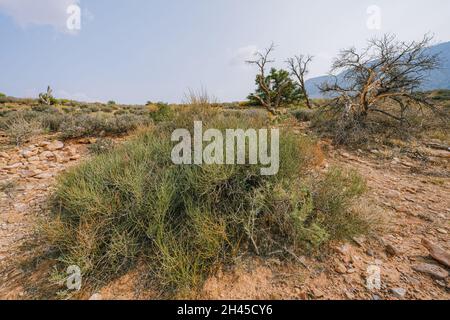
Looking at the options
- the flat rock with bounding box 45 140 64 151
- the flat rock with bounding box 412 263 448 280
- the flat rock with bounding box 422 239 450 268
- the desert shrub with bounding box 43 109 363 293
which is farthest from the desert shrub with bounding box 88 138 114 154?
the flat rock with bounding box 422 239 450 268

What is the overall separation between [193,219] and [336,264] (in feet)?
4.07

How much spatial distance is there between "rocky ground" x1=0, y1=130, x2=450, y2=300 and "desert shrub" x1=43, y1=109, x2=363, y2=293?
0.14 metres

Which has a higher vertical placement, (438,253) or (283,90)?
(283,90)

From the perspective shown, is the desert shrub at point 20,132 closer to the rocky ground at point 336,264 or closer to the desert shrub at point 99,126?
the desert shrub at point 99,126

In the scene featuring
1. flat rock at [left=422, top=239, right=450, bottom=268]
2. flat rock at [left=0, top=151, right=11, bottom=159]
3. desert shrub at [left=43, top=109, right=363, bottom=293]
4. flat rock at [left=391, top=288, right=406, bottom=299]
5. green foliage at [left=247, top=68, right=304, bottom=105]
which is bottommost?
flat rock at [left=391, top=288, right=406, bottom=299]

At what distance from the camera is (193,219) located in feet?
5.60

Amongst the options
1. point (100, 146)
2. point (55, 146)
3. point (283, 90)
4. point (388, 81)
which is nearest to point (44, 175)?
point (100, 146)

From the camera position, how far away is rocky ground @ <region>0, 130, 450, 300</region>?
4.71 ft

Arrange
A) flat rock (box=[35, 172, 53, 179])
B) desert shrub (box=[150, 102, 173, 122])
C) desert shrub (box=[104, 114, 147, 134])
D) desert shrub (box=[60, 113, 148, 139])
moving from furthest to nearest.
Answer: desert shrub (box=[104, 114, 147, 134]), desert shrub (box=[60, 113, 148, 139]), desert shrub (box=[150, 102, 173, 122]), flat rock (box=[35, 172, 53, 179])

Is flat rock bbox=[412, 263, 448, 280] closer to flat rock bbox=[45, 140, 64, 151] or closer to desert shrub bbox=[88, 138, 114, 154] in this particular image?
desert shrub bbox=[88, 138, 114, 154]

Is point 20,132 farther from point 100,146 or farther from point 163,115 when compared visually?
point 163,115
